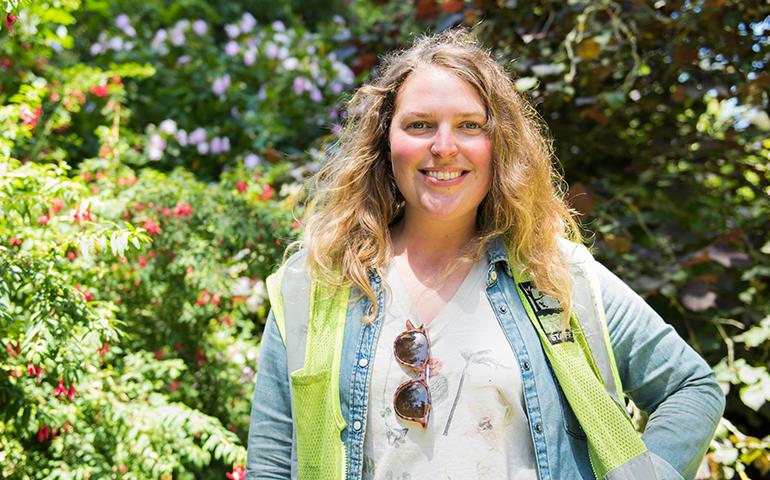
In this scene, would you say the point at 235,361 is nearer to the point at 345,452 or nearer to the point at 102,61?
the point at 345,452

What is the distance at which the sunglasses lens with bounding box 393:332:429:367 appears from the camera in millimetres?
1649

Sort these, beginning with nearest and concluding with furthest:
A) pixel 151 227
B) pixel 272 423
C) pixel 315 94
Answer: pixel 272 423 → pixel 151 227 → pixel 315 94

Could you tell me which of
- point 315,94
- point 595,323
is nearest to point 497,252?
point 595,323

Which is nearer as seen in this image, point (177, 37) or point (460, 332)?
point (460, 332)

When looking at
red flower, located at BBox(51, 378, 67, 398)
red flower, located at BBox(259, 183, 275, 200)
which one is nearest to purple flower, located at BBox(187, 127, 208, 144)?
red flower, located at BBox(259, 183, 275, 200)

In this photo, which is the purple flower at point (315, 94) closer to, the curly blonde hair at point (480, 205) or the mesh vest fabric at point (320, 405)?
the curly blonde hair at point (480, 205)

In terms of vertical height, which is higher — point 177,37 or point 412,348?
point 177,37

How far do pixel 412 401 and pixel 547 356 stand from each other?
288 millimetres

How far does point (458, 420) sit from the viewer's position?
1622 millimetres

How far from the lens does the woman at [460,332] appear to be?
5.32 feet

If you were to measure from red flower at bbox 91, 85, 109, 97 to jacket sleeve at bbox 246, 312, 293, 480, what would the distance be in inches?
93.6

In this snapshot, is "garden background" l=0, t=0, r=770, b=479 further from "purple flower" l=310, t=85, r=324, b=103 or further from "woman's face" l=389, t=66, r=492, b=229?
"woman's face" l=389, t=66, r=492, b=229

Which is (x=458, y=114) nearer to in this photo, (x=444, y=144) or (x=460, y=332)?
(x=444, y=144)

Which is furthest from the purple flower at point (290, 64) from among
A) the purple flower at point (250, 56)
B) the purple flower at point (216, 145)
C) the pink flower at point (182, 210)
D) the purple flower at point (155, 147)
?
the pink flower at point (182, 210)
